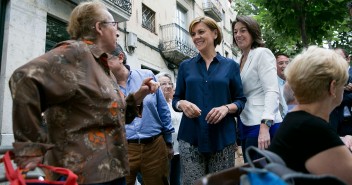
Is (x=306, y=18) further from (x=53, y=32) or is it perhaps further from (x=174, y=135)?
(x=53, y=32)

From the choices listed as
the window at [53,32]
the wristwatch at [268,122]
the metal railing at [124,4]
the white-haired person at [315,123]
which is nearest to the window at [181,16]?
the metal railing at [124,4]

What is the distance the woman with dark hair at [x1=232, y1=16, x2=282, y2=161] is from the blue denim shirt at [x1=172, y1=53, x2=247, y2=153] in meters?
0.16

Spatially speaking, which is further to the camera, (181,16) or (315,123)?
(181,16)

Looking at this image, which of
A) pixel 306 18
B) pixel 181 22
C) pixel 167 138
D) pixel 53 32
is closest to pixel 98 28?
pixel 167 138

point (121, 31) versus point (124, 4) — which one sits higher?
point (124, 4)

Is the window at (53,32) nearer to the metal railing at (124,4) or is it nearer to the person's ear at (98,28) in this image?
the metal railing at (124,4)

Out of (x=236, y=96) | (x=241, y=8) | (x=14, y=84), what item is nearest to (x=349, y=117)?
(x=236, y=96)

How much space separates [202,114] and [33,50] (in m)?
6.70

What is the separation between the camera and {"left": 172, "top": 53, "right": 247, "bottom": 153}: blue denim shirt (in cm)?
279

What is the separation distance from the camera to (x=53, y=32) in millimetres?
9430

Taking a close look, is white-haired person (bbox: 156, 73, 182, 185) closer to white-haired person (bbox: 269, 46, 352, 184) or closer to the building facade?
white-haired person (bbox: 269, 46, 352, 184)

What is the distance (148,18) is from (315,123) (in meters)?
13.4

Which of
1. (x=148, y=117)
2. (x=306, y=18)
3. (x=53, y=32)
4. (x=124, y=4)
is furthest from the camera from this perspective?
(x=124, y=4)

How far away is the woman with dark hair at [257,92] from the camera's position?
9.36 ft
